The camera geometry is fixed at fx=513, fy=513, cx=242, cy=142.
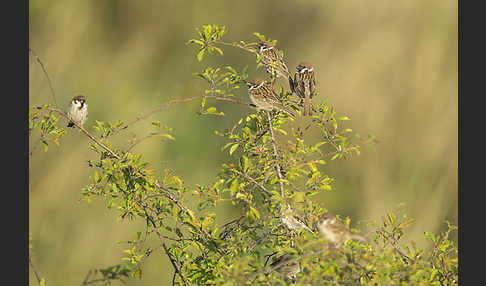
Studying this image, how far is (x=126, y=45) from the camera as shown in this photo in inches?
220

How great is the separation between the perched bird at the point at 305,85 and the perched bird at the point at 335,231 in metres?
0.88

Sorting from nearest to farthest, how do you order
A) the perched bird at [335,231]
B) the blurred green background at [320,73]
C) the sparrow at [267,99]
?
the perched bird at [335,231] < the sparrow at [267,99] < the blurred green background at [320,73]

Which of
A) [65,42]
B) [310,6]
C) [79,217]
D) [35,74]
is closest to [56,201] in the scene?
[79,217]

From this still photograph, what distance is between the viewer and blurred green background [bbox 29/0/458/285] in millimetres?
5379

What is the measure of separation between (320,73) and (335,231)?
368 cm

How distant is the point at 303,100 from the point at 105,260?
120 inches

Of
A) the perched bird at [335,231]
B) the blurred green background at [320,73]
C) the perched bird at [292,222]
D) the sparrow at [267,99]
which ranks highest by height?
the blurred green background at [320,73]

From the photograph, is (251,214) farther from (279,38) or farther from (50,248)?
(279,38)

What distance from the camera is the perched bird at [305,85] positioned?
300cm

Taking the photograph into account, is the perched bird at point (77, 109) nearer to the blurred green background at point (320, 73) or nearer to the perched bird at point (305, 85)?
the blurred green background at point (320, 73)

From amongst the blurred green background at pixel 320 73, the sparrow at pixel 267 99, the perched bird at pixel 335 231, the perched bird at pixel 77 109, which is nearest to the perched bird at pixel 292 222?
the perched bird at pixel 335 231

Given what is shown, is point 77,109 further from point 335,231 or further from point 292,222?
point 335,231

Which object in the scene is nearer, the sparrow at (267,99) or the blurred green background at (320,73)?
the sparrow at (267,99)

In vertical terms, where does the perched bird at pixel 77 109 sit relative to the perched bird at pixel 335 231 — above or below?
above
